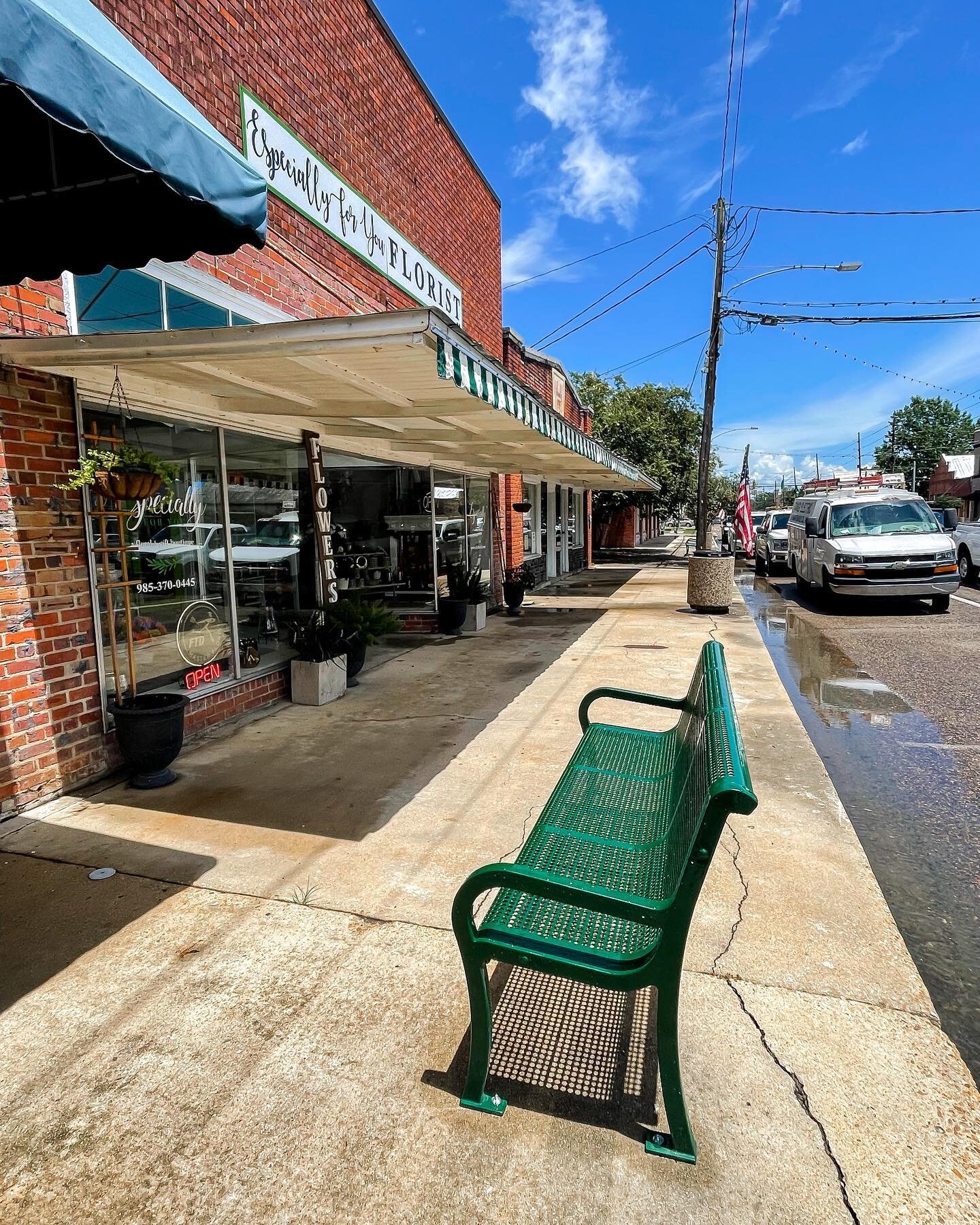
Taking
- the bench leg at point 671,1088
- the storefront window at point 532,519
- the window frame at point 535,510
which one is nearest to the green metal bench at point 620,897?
the bench leg at point 671,1088

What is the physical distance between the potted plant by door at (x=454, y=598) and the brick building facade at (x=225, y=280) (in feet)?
1.70

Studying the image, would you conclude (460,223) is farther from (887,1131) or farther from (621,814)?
(887,1131)

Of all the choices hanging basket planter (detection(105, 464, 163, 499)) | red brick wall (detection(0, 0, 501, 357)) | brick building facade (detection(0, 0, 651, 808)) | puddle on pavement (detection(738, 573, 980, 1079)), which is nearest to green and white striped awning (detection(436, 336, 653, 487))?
brick building facade (detection(0, 0, 651, 808))

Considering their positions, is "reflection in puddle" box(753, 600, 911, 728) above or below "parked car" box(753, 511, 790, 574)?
below

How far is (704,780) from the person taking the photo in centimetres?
207

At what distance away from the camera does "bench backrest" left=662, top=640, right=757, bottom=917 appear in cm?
174

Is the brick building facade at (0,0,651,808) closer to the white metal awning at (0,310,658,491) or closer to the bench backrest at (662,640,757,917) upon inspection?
the white metal awning at (0,310,658,491)

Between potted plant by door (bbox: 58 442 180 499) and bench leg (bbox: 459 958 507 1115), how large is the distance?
3.38 metres

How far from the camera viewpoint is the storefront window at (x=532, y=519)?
16.3 metres

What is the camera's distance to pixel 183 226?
292 cm

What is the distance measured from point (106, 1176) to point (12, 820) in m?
2.60

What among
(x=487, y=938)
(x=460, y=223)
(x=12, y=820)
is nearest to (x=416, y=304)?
(x=460, y=223)

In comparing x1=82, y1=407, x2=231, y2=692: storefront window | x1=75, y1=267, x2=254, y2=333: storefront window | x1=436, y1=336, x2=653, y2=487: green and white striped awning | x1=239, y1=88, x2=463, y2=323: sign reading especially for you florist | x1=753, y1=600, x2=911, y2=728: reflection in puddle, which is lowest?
x1=753, y1=600, x2=911, y2=728: reflection in puddle

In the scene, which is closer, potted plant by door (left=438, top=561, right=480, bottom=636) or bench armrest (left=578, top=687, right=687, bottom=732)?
bench armrest (left=578, top=687, right=687, bottom=732)
